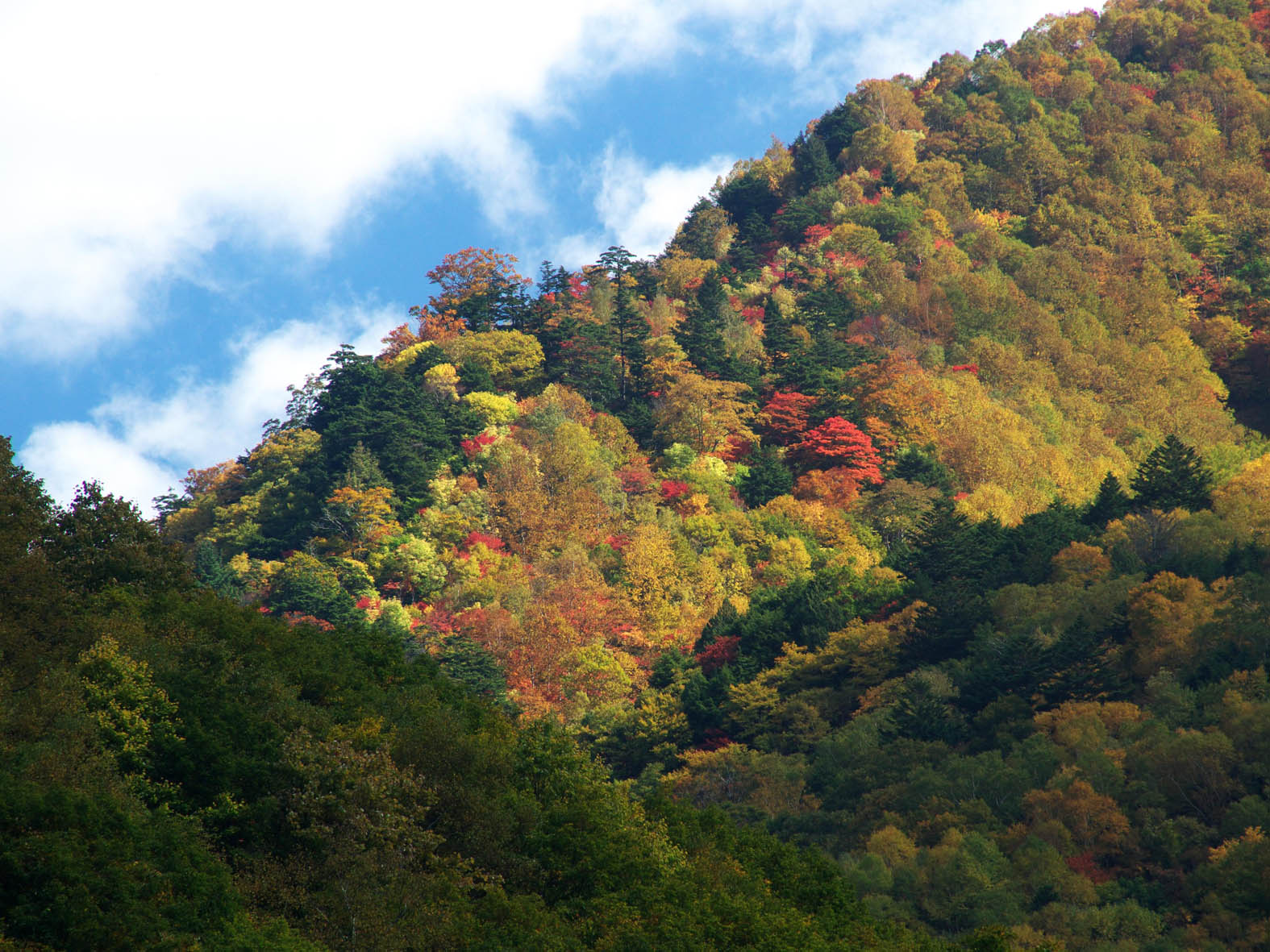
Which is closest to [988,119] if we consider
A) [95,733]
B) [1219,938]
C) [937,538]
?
[937,538]

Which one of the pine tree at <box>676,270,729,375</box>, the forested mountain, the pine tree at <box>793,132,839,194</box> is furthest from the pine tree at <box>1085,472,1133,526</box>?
the pine tree at <box>793,132,839,194</box>

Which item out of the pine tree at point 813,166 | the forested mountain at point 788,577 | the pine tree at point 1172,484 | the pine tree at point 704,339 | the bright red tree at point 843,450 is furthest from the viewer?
the pine tree at point 813,166

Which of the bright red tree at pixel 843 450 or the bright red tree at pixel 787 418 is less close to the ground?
the bright red tree at pixel 787 418

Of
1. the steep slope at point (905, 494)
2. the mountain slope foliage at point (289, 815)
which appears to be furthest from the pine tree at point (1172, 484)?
the mountain slope foliage at point (289, 815)

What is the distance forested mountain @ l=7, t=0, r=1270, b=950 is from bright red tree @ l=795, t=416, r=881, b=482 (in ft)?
0.73

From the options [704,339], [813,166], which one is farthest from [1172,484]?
[813,166]

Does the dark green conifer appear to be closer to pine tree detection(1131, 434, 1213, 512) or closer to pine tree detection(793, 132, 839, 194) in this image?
Result: pine tree detection(1131, 434, 1213, 512)

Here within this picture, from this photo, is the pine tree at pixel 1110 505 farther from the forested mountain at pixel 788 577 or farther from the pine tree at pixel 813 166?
the pine tree at pixel 813 166

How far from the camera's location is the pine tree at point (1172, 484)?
49438mm

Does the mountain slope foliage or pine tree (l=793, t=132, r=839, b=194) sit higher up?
pine tree (l=793, t=132, r=839, b=194)

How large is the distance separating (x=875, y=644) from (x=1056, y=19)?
7865 centimetres

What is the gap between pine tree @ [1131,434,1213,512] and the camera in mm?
49438

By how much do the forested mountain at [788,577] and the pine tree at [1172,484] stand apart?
159 millimetres

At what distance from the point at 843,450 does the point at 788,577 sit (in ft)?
37.3
